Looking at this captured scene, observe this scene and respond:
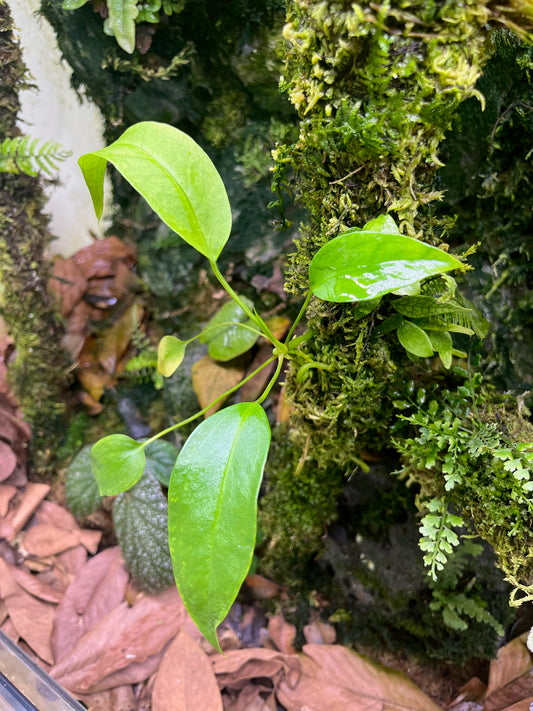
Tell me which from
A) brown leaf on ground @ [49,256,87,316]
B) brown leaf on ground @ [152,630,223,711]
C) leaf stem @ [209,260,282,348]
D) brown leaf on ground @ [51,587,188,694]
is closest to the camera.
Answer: leaf stem @ [209,260,282,348]

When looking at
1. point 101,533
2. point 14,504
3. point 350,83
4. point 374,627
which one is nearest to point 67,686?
point 101,533

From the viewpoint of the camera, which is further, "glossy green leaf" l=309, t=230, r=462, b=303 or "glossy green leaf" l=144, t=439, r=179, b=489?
"glossy green leaf" l=144, t=439, r=179, b=489

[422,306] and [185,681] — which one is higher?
[422,306]

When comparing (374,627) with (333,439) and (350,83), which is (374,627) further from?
(350,83)

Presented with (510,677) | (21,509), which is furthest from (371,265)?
(21,509)

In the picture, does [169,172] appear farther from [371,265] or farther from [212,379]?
[212,379]

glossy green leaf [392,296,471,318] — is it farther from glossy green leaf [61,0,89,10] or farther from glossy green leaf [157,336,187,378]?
glossy green leaf [61,0,89,10]

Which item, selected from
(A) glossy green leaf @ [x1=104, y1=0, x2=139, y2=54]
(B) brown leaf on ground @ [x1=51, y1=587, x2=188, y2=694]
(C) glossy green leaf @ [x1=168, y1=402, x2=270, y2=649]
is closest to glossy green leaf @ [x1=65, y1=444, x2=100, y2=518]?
(B) brown leaf on ground @ [x1=51, y1=587, x2=188, y2=694]
